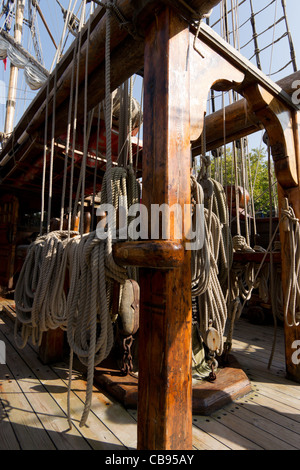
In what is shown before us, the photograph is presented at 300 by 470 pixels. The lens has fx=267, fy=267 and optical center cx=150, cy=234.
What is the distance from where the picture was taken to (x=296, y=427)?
1.62 metres

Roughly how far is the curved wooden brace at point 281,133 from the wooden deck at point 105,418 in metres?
1.72

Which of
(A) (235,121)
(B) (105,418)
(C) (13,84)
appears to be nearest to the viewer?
(B) (105,418)

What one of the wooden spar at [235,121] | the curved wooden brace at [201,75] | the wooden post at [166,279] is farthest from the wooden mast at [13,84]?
the wooden post at [166,279]

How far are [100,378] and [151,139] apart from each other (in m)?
1.78

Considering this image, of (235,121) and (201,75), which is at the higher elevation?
(235,121)

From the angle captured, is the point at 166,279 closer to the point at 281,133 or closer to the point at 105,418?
the point at 105,418

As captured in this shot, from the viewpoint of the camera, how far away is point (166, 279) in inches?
44.3

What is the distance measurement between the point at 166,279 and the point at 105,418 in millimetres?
1100

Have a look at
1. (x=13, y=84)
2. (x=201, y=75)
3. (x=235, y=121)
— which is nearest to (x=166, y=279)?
(x=201, y=75)

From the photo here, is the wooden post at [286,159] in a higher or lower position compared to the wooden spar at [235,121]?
lower

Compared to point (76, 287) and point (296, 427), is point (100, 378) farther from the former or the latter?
point (296, 427)

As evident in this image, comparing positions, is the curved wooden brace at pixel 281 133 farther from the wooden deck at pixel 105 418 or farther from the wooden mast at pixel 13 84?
the wooden mast at pixel 13 84

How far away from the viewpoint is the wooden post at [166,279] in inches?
42.8
